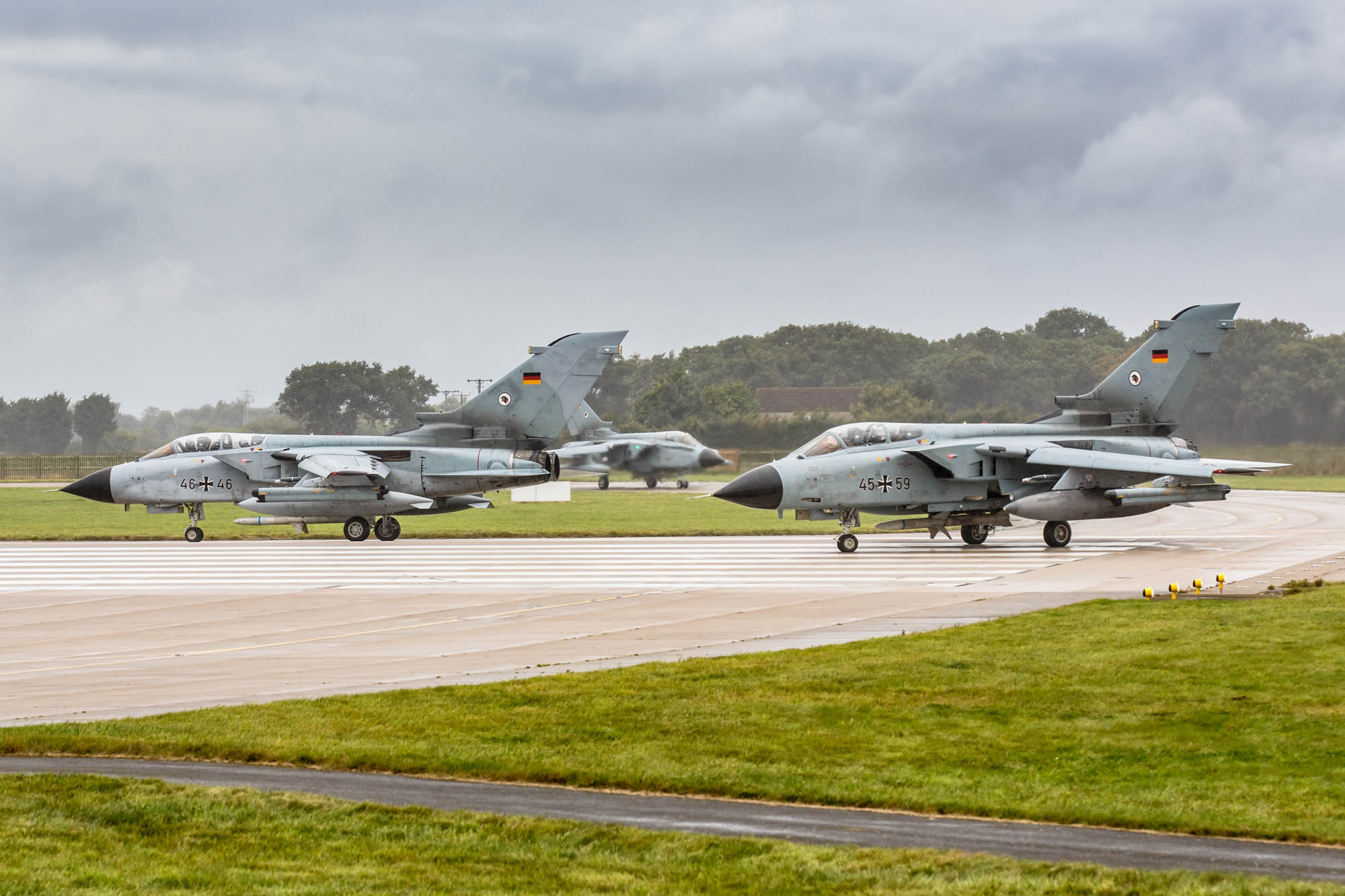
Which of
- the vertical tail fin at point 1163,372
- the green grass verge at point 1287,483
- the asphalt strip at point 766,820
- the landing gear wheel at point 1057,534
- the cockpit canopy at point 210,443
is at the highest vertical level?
the vertical tail fin at point 1163,372

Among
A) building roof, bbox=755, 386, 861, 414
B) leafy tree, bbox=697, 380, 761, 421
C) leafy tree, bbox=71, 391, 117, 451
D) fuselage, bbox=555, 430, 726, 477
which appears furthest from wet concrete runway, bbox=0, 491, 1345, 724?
leafy tree, bbox=71, 391, 117, 451

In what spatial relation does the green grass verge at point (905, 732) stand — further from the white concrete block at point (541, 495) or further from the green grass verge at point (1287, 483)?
the green grass verge at point (1287, 483)

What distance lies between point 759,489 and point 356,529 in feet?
35.5

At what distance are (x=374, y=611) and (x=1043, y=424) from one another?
56.2 feet

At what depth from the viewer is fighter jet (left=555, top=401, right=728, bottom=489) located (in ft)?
197

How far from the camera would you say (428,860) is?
21.6ft

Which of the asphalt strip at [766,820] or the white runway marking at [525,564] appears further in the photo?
the white runway marking at [525,564]

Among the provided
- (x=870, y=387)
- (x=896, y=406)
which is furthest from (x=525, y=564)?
(x=870, y=387)

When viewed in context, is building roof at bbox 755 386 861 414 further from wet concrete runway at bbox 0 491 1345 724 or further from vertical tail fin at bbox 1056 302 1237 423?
wet concrete runway at bbox 0 491 1345 724

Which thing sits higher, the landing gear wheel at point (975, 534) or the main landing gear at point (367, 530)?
the main landing gear at point (367, 530)

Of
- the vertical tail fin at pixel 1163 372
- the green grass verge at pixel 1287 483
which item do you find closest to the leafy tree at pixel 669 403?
the green grass verge at pixel 1287 483

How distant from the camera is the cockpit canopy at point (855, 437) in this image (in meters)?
26.3

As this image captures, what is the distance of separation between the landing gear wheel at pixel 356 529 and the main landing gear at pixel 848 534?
38.2ft

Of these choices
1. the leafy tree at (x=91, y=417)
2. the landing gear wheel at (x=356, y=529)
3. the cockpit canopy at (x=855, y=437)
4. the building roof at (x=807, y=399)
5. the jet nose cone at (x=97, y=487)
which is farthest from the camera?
the leafy tree at (x=91, y=417)
